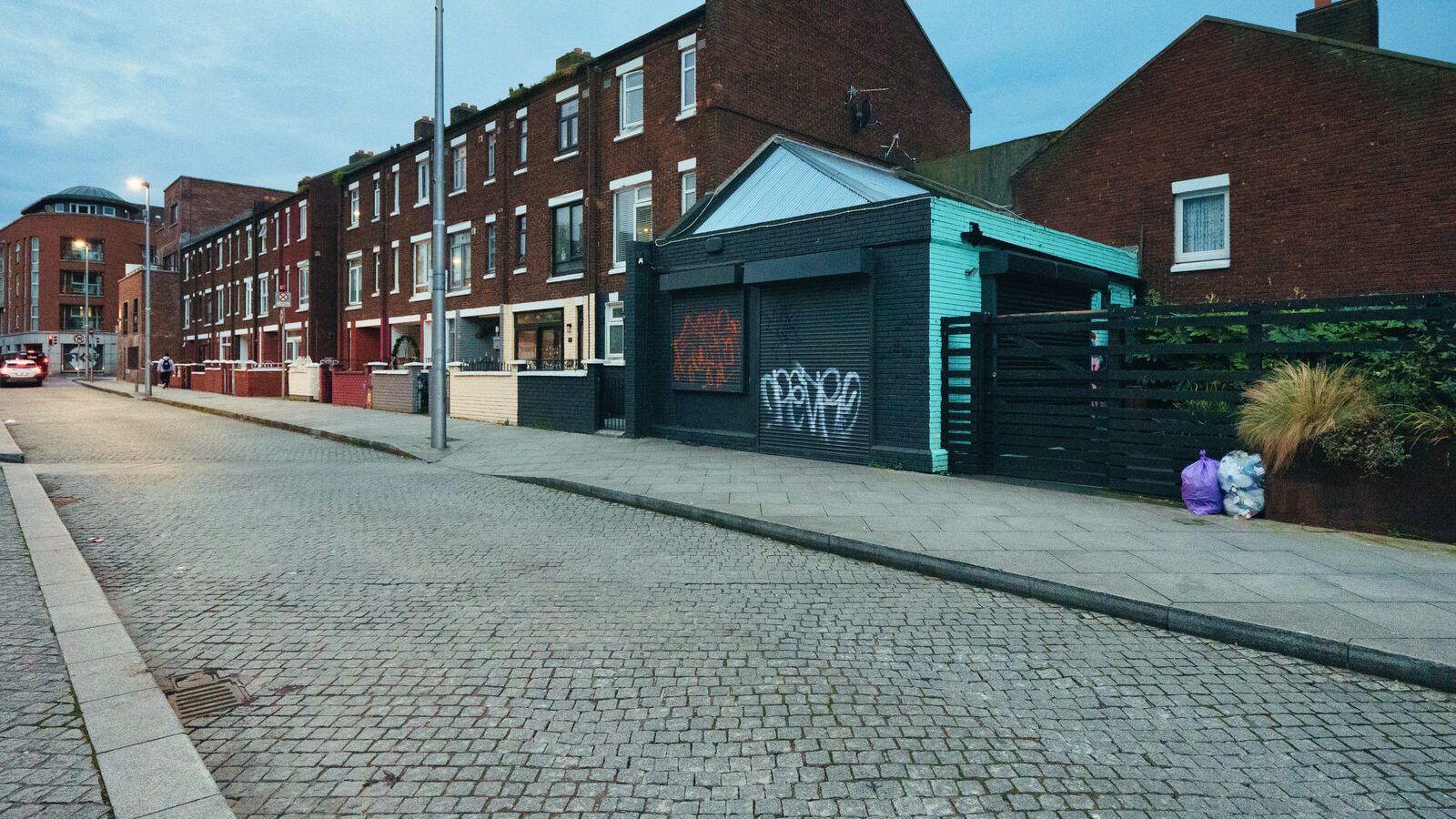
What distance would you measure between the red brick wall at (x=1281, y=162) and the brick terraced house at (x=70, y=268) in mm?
88421

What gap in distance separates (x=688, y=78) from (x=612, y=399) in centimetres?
836

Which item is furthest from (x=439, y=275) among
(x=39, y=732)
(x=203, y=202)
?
(x=203, y=202)

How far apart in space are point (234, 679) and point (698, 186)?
16891 millimetres

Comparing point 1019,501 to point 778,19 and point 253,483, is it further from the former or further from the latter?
point 778,19

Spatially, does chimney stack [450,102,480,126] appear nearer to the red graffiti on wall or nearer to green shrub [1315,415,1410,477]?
the red graffiti on wall

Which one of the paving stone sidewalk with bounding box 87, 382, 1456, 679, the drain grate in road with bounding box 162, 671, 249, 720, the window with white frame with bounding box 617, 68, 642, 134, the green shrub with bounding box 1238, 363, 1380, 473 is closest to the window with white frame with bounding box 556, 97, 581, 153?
the window with white frame with bounding box 617, 68, 642, 134

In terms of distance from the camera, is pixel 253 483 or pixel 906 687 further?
pixel 253 483

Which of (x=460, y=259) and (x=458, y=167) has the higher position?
(x=458, y=167)

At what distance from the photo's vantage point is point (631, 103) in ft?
71.7

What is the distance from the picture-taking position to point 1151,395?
30.7 ft

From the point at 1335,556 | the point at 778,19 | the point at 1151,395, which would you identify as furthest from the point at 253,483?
the point at 778,19

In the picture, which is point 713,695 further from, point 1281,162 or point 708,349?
point 1281,162

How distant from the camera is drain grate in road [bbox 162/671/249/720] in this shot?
146 inches

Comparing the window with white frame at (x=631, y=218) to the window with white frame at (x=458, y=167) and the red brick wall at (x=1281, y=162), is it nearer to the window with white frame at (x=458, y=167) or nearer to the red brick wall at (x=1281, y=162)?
the window with white frame at (x=458, y=167)
